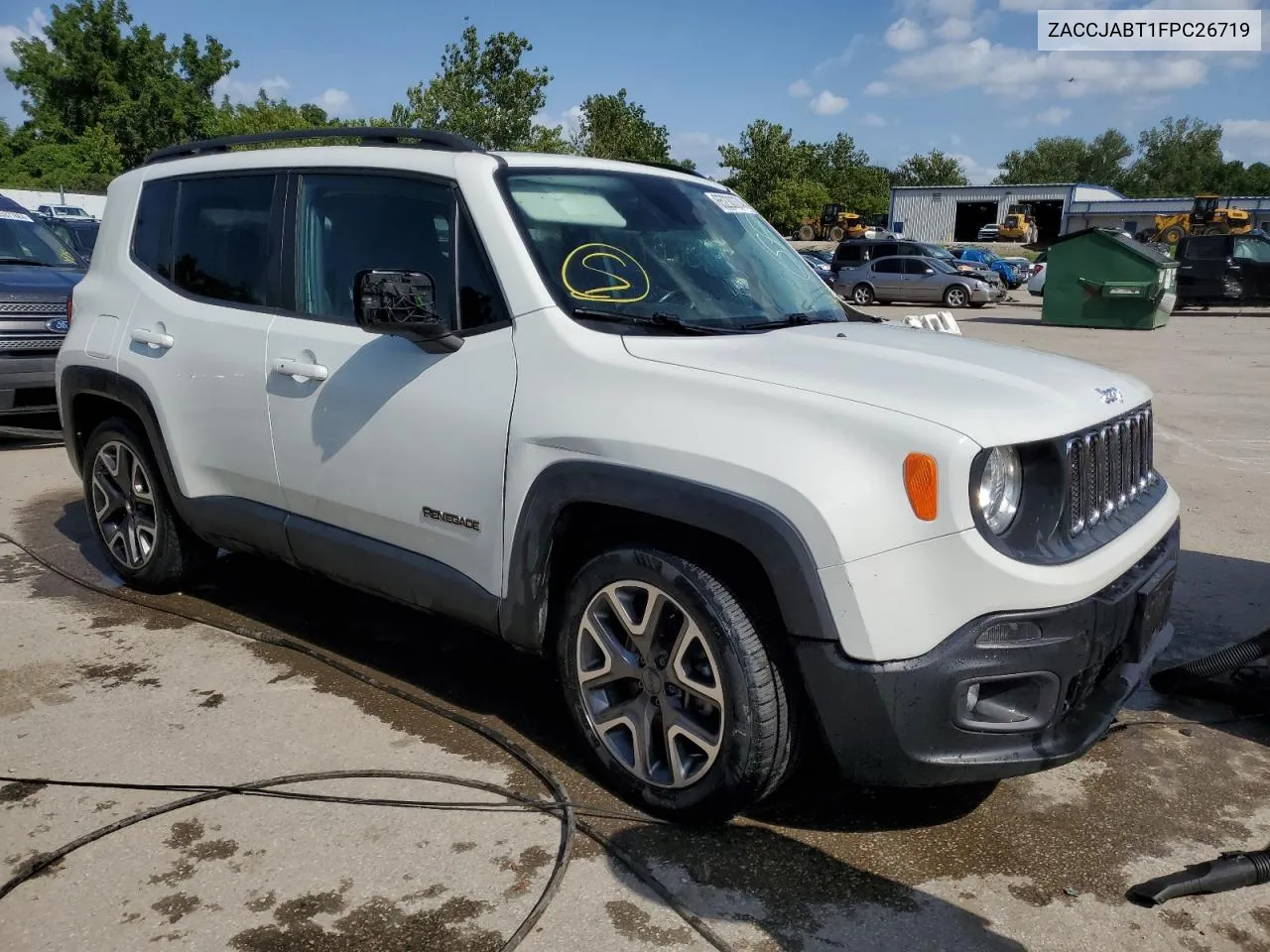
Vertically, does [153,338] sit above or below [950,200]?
below

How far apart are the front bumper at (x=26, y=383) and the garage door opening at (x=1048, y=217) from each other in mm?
74905

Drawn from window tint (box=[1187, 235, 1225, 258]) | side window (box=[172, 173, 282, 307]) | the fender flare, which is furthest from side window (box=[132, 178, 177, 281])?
window tint (box=[1187, 235, 1225, 258])

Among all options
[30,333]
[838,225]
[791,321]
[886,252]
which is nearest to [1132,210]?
[838,225]

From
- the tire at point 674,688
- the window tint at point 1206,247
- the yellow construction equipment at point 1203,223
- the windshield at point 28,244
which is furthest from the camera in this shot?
the yellow construction equipment at point 1203,223

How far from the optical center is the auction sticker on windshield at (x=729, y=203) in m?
4.18

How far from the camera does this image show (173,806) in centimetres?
316

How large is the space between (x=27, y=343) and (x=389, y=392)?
5980 millimetres

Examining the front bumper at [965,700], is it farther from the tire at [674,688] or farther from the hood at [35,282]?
the hood at [35,282]

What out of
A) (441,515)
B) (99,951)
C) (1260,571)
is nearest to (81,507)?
(441,515)

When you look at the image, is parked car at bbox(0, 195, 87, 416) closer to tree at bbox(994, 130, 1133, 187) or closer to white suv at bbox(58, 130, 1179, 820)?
white suv at bbox(58, 130, 1179, 820)

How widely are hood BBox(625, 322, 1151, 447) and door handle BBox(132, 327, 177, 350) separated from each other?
2.31m

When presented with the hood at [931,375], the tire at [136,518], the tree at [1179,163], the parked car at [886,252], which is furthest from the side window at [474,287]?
the tree at [1179,163]

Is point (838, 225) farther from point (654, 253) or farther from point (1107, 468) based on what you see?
point (1107, 468)

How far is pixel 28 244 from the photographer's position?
378 inches
